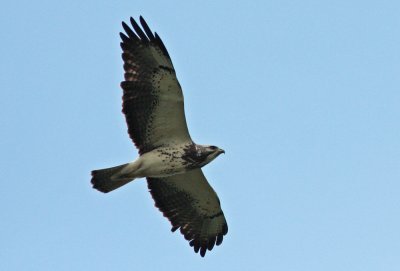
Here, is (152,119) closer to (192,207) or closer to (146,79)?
(146,79)

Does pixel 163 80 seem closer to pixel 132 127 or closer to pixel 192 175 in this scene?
pixel 132 127

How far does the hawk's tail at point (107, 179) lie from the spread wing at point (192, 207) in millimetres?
1243

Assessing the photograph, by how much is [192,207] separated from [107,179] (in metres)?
2.32

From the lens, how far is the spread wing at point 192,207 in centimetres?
1994

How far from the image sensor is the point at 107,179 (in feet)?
61.5

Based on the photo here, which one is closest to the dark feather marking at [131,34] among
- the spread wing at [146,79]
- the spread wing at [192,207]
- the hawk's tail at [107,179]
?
the spread wing at [146,79]

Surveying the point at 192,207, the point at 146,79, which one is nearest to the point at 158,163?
the point at 146,79

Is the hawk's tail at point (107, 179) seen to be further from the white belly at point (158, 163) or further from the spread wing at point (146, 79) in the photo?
the spread wing at point (146, 79)

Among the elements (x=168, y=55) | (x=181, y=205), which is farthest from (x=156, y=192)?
(x=168, y=55)

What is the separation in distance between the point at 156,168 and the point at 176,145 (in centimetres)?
60

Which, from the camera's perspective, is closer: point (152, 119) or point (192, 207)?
point (152, 119)

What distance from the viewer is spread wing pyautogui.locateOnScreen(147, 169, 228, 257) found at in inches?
785

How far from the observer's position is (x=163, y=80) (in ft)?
60.0

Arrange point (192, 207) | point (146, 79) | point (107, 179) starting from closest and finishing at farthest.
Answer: point (146, 79) → point (107, 179) → point (192, 207)
